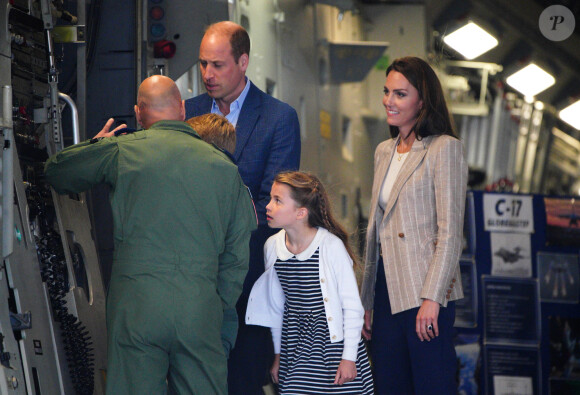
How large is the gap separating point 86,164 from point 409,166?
49.5 inches

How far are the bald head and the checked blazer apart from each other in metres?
0.94

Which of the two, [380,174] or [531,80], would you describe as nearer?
[380,174]

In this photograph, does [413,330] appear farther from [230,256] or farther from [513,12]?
[513,12]

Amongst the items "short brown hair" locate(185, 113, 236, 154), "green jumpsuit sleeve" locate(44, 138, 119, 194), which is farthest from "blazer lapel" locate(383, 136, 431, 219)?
"green jumpsuit sleeve" locate(44, 138, 119, 194)

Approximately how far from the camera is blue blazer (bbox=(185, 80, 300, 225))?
3.85 meters

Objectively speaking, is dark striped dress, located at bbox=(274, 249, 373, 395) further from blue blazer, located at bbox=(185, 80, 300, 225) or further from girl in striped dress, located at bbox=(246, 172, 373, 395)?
blue blazer, located at bbox=(185, 80, 300, 225)

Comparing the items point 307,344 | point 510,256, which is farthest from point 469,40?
point 307,344

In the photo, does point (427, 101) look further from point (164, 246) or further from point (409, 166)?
point (164, 246)

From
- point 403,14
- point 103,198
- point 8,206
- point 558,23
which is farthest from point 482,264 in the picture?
point 8,206

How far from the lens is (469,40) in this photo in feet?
19.2

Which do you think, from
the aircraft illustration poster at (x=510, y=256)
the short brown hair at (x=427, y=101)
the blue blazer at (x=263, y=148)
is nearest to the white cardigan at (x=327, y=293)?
the blue blazer at (x=263, y=148)

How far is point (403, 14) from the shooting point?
21.0 ft

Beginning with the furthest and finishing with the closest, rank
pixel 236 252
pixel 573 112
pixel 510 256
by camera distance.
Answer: pixel 573 112
pixel 510 256
pixel 236 252

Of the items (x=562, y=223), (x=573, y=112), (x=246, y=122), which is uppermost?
(x=573, y=112)
